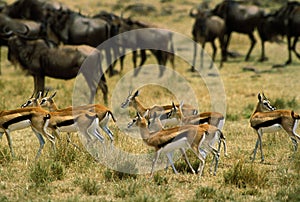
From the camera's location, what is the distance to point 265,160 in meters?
8.84

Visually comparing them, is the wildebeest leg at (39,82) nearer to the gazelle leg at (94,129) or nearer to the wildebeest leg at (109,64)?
the wildebeest leg at (109,64)

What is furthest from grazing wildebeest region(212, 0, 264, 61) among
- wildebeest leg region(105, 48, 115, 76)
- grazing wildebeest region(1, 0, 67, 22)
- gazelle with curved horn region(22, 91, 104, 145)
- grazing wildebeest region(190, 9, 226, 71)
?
gazelle with curved horn region(22, 91, 104, 145)

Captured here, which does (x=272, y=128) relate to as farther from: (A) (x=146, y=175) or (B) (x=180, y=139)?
(A) (x=146, y=175)

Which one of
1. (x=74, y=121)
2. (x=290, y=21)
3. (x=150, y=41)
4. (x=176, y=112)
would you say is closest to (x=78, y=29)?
(x=150, y=41)

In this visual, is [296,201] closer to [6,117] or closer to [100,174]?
[100,174]

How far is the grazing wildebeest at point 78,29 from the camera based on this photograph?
17.4m

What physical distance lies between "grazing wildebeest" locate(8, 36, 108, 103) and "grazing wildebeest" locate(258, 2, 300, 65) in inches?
337

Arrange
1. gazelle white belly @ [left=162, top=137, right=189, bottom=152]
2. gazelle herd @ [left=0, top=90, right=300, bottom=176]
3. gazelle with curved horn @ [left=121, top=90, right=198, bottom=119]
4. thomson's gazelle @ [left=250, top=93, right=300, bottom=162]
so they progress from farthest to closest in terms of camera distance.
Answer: gazelle with curved horn @ [left=121, top=90, right=198, bottom=119] → thomson's gazelle @ [left=250, top=93, right=300, bottom=162] → gazelle herd @ [left=0, top=90, right=300, bottom=176] → gazelle white belly @ [left=162, top=137, right=189, bottom=152]

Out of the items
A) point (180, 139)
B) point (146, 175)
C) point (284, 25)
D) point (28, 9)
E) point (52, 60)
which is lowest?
point (146, 175)

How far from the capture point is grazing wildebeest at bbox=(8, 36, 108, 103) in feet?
43.6

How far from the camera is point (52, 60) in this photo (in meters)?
13.5

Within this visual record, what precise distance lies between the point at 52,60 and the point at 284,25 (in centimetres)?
992

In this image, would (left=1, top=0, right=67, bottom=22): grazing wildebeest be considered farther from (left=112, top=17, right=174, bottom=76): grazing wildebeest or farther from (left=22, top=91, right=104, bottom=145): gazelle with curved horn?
(left=22, top=91, right=104, bottom=145): gazelle with curved horn

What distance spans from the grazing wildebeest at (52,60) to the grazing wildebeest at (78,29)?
3326 mm
